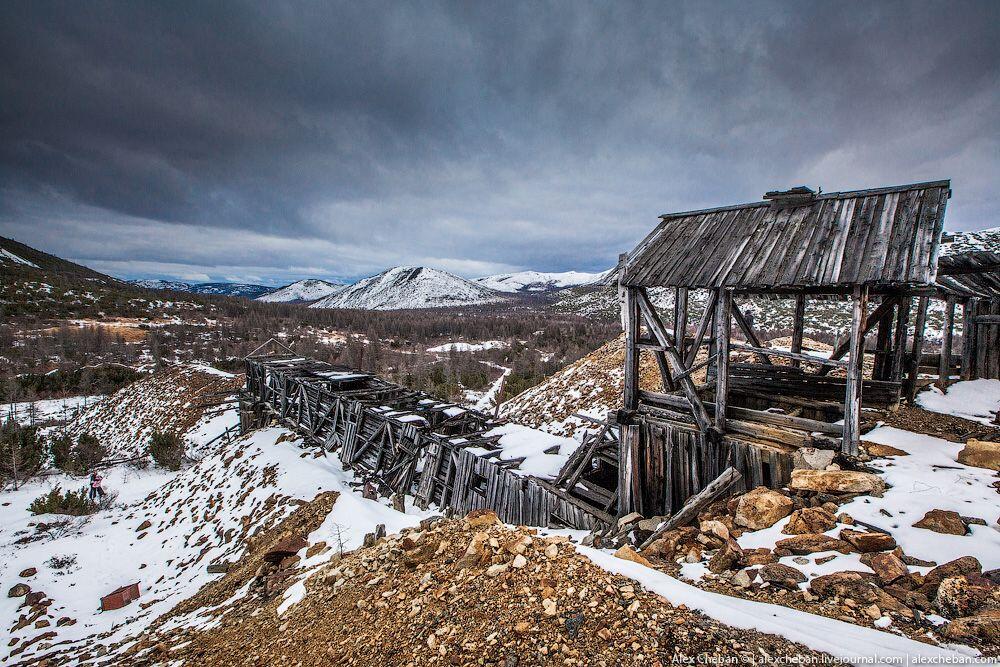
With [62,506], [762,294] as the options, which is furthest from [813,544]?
[62,506]

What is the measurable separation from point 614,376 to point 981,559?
1839 cm

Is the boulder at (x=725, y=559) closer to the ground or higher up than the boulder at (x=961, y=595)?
closer to the ground

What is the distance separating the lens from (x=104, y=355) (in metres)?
57.6

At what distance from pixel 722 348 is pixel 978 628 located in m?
4.91

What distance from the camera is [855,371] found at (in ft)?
20.9

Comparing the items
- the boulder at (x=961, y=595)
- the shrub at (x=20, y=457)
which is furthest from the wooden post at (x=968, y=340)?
the shrub at (x=20, y=457)

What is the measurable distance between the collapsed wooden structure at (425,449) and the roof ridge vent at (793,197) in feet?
23.5

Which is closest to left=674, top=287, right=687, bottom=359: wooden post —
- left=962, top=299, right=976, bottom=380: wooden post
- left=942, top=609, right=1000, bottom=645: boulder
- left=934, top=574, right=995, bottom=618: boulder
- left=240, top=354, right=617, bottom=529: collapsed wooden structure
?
left=240, top=354, right=617, bottom=529: collapsed wooden structure

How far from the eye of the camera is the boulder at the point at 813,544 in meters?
4.42

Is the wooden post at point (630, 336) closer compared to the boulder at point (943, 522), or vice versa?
the boulder at point (943, 522)

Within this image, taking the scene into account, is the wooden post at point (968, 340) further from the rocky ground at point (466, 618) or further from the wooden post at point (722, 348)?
the rocky ground at point (466, 618)

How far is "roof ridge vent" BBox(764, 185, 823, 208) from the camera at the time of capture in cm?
776

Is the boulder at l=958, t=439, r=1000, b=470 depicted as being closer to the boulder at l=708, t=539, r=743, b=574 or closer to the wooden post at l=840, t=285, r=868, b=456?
the wooden post at l=840, t=285, r=868, b=456

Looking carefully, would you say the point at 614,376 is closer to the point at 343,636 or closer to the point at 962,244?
the point at 962,244
